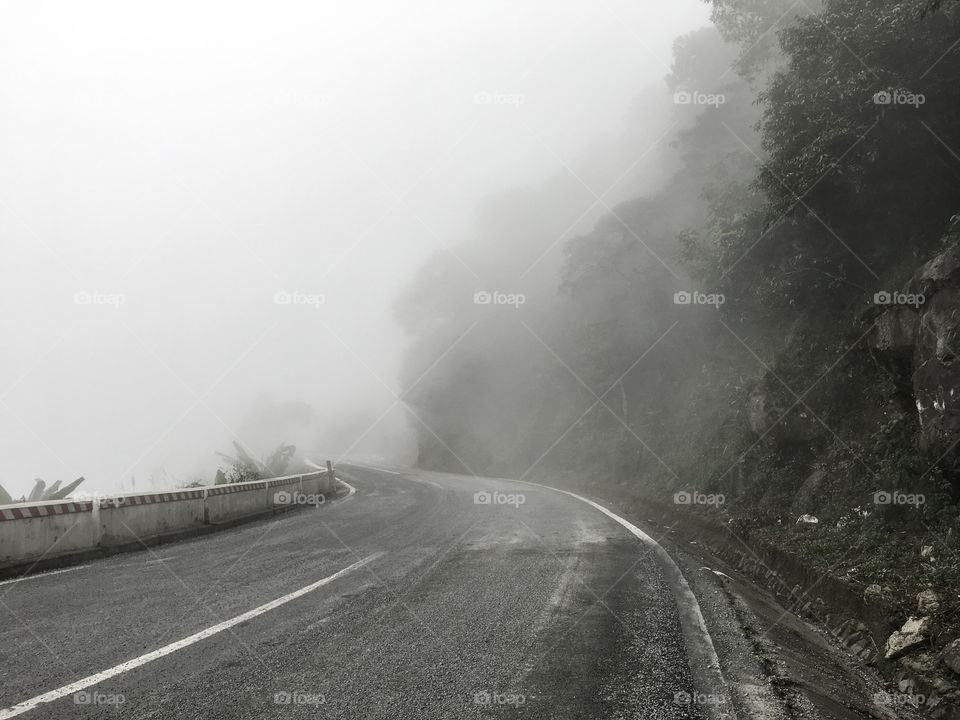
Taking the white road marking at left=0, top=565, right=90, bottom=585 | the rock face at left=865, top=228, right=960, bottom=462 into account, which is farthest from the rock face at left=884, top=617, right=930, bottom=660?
the white road marking at left=0, top=565, right=90, bottom=585

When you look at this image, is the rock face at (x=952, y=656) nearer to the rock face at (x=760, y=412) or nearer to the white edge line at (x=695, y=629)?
the white edge line at (x=695, y=629)

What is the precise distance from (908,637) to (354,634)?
14.9 feet

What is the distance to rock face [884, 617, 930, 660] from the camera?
15.5ft

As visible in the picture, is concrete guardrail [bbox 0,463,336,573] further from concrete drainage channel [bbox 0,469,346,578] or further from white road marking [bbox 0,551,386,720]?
white road marking [bbox 0,551,386,720]

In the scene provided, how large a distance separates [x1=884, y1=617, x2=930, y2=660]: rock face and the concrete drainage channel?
947cm

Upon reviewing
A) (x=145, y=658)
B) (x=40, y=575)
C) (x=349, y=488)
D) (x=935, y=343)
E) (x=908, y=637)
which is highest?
(x=935, y=343)

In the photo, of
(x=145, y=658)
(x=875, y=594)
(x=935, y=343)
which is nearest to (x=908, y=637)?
(x=875, y=594)

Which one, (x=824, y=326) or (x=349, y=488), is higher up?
(x=824, y=326)

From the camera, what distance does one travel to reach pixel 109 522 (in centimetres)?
890

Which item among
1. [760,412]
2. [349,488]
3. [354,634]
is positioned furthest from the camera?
[349,488]

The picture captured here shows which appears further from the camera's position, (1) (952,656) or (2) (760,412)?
(2) (760,412)

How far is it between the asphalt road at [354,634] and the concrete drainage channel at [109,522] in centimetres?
58

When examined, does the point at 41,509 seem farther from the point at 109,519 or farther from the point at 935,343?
the point at 935,343

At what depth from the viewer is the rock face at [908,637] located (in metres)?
4.71
